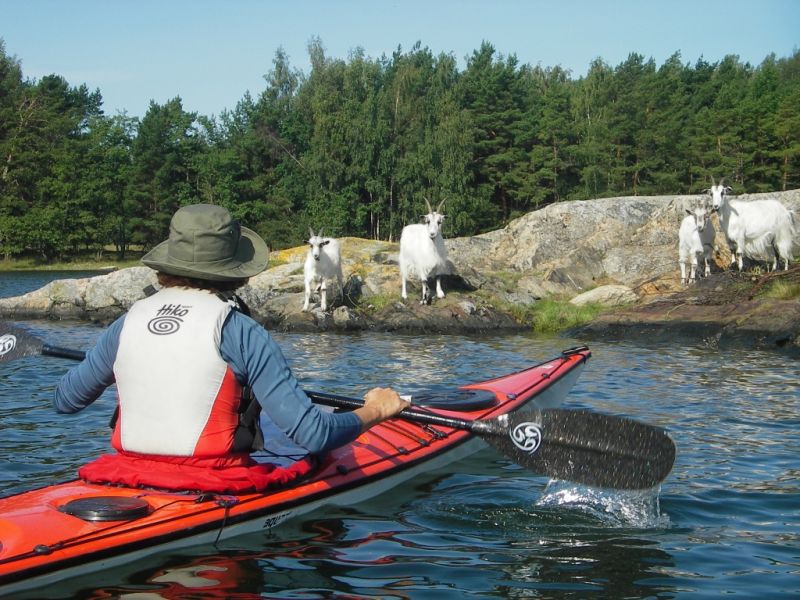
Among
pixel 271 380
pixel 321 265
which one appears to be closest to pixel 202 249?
pixel 271 380

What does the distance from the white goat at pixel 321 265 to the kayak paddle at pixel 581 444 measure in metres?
12.6

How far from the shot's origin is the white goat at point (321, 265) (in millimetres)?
17734

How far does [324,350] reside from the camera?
1461 cm

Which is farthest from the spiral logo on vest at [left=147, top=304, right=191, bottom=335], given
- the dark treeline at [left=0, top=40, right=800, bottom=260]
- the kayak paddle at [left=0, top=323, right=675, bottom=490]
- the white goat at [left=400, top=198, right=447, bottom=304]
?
the dark treeline at [left=0, top=40, right=800, bottom=260]

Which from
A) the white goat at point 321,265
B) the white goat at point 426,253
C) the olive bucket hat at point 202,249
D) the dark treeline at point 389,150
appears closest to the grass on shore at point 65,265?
the dark treeline at point 389,150

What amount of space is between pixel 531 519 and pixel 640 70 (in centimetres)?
4942

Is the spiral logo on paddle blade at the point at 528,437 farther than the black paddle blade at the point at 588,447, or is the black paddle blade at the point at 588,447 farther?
the spiral logo on paddle blade at the point at 528,437

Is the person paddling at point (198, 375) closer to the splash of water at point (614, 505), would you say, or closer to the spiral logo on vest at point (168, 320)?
the spiral logo on vest at point (168, 320)

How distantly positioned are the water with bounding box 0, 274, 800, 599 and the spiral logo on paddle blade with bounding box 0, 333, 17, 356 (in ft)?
2.25

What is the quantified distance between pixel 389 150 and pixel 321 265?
28.1m

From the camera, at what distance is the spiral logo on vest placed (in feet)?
13.4

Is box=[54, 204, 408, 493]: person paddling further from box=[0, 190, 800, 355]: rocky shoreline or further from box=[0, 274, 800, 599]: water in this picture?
box=[0, 190, 800, 355]: rocky shoreline

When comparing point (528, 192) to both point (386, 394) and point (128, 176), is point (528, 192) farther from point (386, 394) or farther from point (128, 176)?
point (386, 394)

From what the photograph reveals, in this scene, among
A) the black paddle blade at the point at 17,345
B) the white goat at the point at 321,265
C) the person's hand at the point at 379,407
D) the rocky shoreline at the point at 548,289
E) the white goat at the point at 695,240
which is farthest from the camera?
the white goat at the point at 695,240
